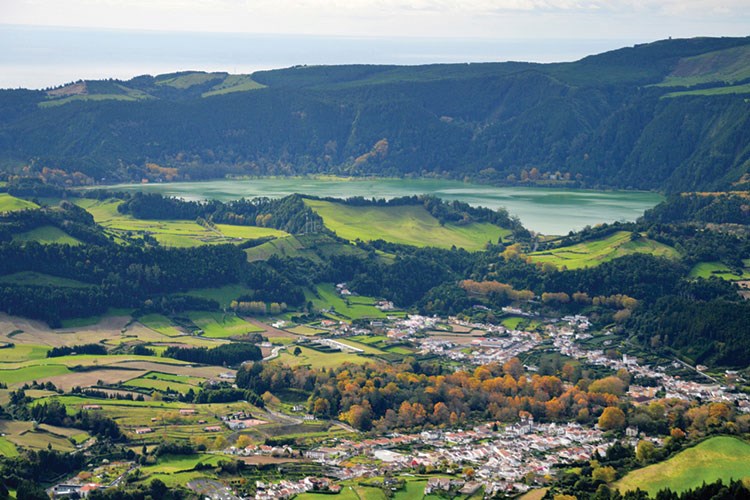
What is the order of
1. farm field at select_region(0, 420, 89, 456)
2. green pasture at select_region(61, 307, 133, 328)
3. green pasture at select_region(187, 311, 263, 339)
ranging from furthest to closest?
green pasture at select_region(187, 311, 263, 339), green pasture at select_region(61, 307, 133, 328), farm field at select_region(0, 420, 89, 456)

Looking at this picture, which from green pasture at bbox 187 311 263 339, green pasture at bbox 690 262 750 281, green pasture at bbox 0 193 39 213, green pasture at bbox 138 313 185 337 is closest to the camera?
green pasture at bbox 138 313 185 337

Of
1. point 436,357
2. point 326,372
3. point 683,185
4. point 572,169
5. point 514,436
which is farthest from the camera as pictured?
point 572,169

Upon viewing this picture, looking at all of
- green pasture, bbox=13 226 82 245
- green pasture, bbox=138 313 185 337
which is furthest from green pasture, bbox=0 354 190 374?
green pasture, bbox=13 226 82 245

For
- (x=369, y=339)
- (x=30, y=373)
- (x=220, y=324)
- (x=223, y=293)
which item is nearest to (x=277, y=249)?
(x=223, y=293)

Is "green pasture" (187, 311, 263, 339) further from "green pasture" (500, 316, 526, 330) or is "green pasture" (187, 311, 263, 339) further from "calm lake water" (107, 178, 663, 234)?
"calm lake water" (107, 178, 663, 234)

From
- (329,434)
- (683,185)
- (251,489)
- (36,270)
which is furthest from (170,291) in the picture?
(683,185)

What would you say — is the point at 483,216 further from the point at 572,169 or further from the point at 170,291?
the point at 572,169

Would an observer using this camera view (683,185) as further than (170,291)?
Yes

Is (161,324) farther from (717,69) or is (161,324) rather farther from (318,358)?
(717,69)
